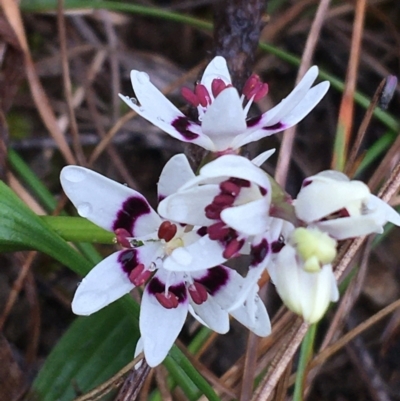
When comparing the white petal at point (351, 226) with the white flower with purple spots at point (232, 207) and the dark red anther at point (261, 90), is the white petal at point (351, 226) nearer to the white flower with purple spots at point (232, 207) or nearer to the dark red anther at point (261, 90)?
the white flower with purple spots at point (232, 207)

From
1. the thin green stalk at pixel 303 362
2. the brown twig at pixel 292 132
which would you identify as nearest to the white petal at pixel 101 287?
the thin green stalk at pixel 303 362

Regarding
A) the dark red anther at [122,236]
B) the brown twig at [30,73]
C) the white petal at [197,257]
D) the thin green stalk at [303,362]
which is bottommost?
the thin green stalk at [303,362]

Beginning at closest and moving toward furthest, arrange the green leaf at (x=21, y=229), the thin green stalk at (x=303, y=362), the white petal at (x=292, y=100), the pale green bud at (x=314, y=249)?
1. the pale green bud at (x=314, y=249)
2. the white petal at (x=292, y=100)
3. the green leaf at (x=21, y=229)
4. the thin green stalk at (x=303, y=362)

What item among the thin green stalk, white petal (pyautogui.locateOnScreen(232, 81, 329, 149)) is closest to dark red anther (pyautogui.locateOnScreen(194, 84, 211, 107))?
white petal (pyautogui.locateOnScreen(232, 81, 329, 149))

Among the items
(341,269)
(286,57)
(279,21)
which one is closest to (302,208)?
(341,269)

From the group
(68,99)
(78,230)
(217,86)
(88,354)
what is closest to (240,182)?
(217,86)

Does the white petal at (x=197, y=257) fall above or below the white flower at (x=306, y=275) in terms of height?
below
